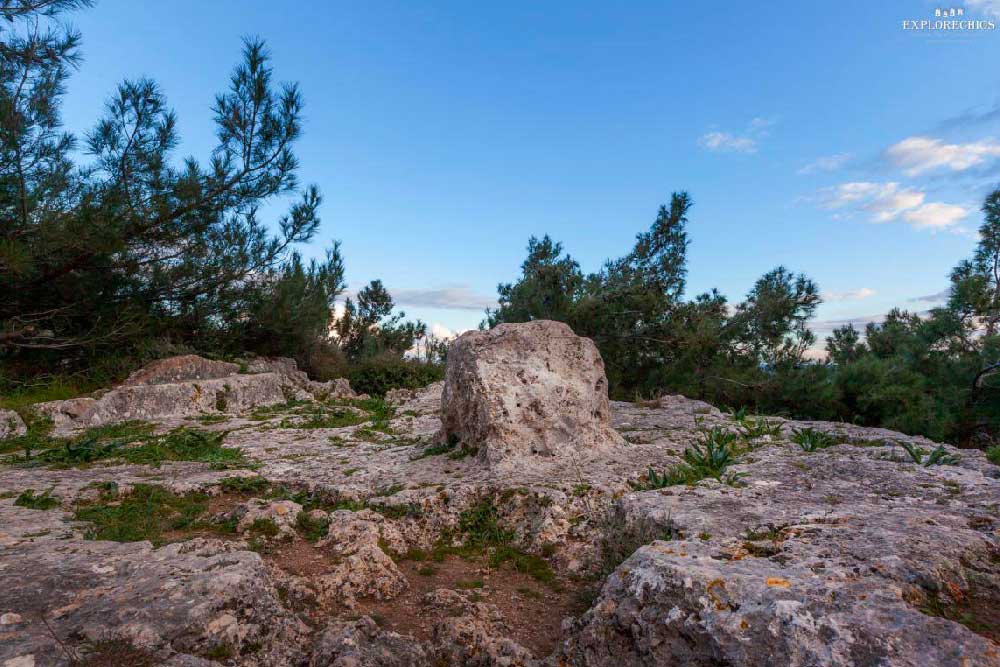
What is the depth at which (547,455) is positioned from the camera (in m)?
5.81

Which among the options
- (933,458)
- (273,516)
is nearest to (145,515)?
(273,516)

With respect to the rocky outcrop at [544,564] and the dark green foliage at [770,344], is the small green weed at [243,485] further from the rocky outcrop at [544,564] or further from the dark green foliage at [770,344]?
the dark green foliage at [770,344]

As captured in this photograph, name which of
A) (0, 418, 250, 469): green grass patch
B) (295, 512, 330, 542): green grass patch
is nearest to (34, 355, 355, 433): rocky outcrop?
(0, 418, 250, 469): green grass patch

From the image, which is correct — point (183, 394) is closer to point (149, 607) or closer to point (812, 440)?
point (149, 607)

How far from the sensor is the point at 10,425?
9.20 metres

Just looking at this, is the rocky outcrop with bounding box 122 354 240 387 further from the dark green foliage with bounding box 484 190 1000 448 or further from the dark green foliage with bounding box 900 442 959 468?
the dark green foliage with bounding box 900 442 959 468

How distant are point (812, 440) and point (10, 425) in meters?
11.6

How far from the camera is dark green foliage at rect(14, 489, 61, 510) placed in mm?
5000

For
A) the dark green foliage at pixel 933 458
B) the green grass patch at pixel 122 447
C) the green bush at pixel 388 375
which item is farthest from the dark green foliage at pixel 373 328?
the dark green foliage at pixel 933 458

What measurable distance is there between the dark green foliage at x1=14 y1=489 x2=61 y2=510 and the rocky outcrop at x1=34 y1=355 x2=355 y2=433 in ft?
17.3

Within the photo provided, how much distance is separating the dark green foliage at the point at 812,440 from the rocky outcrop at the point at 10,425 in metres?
11.2

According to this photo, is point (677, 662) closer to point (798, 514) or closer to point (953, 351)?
point (798, 514)

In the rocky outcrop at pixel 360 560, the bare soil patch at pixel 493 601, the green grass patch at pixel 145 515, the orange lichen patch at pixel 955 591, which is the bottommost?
the bare soil patch at pixel 493 601

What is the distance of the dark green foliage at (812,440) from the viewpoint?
5684 millimetres
